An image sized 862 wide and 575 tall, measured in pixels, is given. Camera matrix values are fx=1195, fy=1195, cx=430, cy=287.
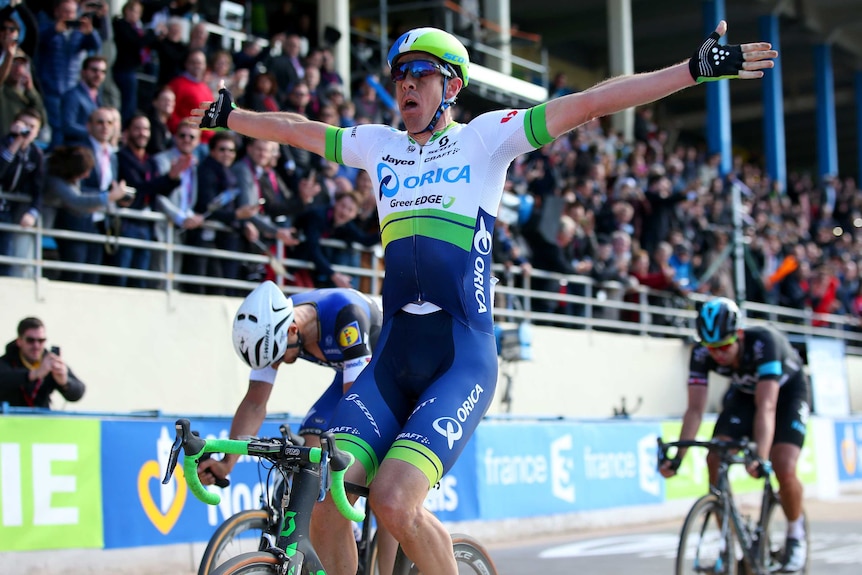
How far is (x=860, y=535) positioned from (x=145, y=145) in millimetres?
7887

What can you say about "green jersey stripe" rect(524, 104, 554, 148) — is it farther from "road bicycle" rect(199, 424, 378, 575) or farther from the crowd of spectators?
the crowd of spectators

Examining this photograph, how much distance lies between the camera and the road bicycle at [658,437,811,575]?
7.52 m

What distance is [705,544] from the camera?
7.60m

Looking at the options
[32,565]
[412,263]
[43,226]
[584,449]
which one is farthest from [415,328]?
[584,449]

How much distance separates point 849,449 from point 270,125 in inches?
606

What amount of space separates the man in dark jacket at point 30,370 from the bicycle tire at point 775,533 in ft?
16.7

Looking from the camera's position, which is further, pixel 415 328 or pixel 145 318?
pixel 145 318

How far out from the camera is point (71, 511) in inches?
316

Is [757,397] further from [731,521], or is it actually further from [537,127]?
[537,127]

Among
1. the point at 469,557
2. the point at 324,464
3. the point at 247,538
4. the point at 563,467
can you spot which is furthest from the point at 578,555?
the point at 324,464

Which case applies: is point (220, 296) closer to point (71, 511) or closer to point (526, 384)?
point (71, 511)

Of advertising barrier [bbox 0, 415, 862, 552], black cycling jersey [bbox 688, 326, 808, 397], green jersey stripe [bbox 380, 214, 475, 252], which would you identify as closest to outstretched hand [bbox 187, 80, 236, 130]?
green jersey stripe [bbox 380, 214, 475, 252]

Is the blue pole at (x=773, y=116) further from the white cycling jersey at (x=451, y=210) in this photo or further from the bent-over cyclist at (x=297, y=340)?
the white cycling jersey at (x=451, y=210)

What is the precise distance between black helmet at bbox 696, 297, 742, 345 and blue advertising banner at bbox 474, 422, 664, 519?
3576 millimetres
